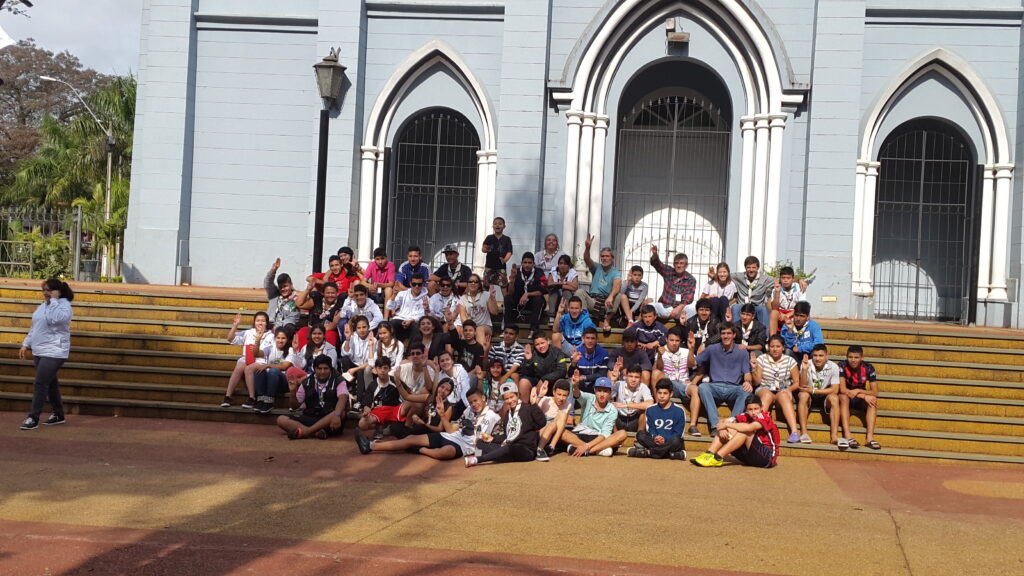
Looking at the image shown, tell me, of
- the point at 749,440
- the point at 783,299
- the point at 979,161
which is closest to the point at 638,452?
the point at 749,440

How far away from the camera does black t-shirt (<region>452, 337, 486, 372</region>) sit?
1207 cm

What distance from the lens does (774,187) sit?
1600cm

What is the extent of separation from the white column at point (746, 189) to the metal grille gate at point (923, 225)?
244cm

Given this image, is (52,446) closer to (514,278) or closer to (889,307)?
(514,278)

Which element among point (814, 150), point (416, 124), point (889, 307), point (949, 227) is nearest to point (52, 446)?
point (416, 124)

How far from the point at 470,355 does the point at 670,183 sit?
688 cm

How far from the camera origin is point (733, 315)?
12820 millimetres

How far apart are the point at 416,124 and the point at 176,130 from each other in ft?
13.4

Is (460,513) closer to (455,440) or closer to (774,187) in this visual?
(455,440)

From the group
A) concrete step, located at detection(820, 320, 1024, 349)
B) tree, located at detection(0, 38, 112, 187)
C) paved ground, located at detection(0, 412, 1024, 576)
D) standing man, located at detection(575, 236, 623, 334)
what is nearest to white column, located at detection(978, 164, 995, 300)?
concrete step, located at detection(820, 320, 1024, 349)

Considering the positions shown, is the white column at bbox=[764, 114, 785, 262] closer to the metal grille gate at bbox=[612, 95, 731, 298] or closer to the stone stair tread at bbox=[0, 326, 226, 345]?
the metal grille gate at bbox=[612, 95, 731, 298]

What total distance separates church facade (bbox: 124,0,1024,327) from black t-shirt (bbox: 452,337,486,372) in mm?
4100

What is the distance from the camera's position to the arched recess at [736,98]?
52.5 feet

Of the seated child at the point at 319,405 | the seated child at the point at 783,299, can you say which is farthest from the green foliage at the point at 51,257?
the seated child at the point at 783,299
